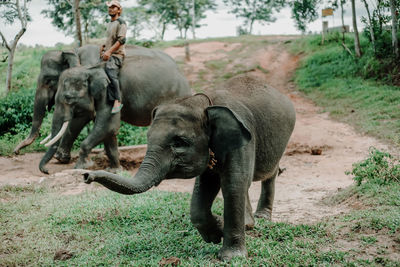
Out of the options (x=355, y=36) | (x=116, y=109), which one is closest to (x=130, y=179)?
(x=116, y=109)

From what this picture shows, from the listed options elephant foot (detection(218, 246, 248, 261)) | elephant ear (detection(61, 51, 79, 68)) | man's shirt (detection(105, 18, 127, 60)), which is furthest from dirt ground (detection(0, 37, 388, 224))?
man's shirt (detection(105, 18, 127, 60))

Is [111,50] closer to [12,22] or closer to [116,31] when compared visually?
[116,31]

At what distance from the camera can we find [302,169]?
9.88m

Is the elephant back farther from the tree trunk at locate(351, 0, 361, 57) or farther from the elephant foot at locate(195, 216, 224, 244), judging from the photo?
the tree trunk at locate(351, 0, 361, 57)

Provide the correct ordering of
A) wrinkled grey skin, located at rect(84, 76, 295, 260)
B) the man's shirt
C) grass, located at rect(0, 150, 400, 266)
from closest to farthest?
wrinkled grey skin, located at rect(84, 76, 295, 260)
grass, located at rect(0, 150, 400, 266)
the man's shirt

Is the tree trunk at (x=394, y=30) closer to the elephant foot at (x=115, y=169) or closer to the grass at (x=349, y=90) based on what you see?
the grass at (x=349, y=90)

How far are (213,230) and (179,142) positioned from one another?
3.92 feet

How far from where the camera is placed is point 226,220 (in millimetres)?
4262

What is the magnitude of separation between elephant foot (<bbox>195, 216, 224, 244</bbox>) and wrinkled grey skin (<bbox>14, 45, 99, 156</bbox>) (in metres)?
6.16

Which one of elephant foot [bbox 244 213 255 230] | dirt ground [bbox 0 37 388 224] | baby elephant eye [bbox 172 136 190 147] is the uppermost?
baby elephant eye [bbox 172 136 190 147]

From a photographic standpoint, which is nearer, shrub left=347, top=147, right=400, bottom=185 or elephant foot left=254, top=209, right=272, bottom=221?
elephant foot left=254, top=209, right=272, bottom=221

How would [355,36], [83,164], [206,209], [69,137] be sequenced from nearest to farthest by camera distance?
[206,209], [83,164], [69,137], [355,36]

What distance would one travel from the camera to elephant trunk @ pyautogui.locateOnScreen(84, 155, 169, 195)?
327 centimetres

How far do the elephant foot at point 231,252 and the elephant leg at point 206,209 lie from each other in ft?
1.11
